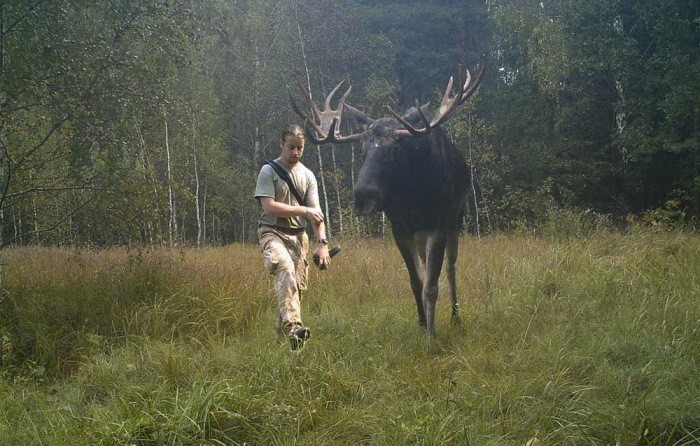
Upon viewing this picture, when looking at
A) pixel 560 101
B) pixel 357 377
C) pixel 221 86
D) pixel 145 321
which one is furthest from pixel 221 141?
pixel 357 377

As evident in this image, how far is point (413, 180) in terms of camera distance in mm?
5555

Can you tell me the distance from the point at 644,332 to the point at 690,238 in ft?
13.6

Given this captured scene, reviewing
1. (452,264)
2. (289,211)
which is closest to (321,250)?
(289,211)

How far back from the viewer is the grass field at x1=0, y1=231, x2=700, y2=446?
322cm

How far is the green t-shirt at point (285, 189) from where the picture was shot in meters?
4.50

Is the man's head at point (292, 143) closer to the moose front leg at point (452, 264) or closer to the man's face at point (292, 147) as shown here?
the man's face at point (292, 147)

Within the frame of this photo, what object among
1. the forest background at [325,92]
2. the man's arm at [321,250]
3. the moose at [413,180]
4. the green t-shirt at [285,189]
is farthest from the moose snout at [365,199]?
the forest background at [325,92]

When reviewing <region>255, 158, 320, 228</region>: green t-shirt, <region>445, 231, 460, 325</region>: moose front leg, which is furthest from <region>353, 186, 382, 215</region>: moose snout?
<region>445, 231, 460, 325</region>: moose front leg

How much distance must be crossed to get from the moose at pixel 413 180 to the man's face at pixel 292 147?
1.87ft

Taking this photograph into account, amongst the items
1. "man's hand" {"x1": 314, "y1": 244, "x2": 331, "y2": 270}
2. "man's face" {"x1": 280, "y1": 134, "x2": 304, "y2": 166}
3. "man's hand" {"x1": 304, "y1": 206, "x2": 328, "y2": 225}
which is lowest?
"man's hand" {"x1": 314, "y1": 244, "x2": 331, "y2": 270}

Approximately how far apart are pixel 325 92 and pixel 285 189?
52.2 ft

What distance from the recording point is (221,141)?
2161 centimetres

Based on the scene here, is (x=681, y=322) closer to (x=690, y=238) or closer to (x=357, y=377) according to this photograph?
(x=357, y=377)

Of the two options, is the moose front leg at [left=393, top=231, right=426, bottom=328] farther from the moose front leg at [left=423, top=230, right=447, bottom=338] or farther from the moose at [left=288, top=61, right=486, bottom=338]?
the moose front leg at [left=423, top=230, right=447, bottom=338]
